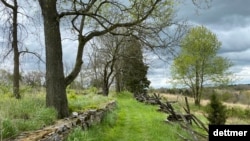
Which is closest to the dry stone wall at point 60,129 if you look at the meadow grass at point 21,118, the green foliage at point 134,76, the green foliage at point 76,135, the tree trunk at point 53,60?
the green foliage at point 76,135

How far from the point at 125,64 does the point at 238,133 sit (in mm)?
35401

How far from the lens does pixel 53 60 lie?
12398 millimetres

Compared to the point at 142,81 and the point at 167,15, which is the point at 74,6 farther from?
the point at 142,81

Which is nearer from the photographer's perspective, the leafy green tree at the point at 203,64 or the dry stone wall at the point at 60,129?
the dry stone wall at the point at 60,129

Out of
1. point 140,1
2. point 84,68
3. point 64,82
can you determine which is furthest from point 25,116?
point 84,68

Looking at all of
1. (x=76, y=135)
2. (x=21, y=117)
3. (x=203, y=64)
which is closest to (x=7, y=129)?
(x=21, y=117)

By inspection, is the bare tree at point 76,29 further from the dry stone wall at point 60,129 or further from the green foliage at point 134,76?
the green foliage at point 134,76

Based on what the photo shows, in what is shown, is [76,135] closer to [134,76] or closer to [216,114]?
[216,114]

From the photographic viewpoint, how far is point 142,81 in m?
49.5

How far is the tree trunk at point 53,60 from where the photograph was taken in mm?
12281

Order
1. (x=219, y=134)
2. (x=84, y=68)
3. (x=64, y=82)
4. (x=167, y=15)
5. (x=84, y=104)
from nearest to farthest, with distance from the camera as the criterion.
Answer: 1. (x=219, y=134)
2. (x=64, y=82)
3. (x=167, y=15)
4. (x=84, y=104)
5. (x=84, y=68)

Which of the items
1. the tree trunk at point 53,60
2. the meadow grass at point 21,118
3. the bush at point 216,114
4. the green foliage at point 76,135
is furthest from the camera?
the bush at point 216,114

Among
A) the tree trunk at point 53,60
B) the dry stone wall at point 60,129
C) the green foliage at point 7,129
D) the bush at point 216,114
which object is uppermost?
the tree trunk at point 53,60

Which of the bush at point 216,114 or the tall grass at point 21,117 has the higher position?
the tall grass at point 21,117
